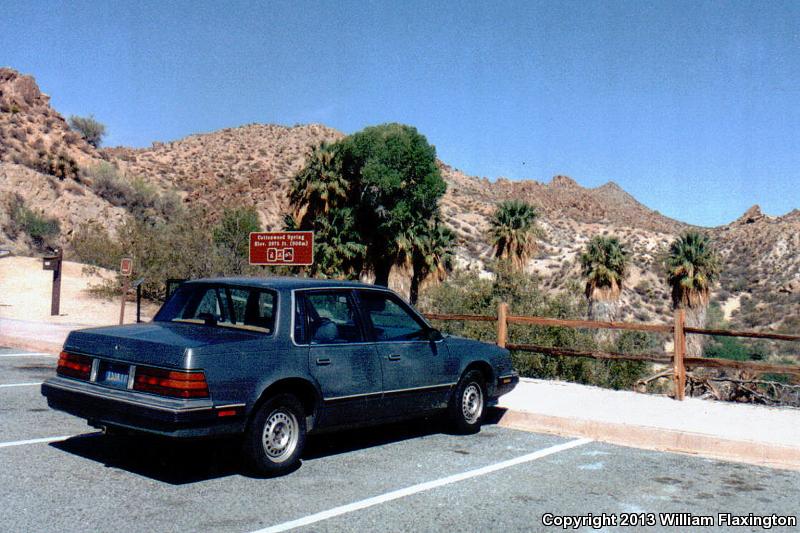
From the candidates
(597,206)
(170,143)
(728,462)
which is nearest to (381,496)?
(728,462)

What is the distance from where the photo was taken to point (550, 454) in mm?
8164

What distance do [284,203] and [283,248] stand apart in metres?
53.5

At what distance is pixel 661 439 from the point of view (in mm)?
8836

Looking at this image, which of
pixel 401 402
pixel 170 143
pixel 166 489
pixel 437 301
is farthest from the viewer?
pixel 170 143

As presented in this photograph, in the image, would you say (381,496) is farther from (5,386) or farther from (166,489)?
(5,386)

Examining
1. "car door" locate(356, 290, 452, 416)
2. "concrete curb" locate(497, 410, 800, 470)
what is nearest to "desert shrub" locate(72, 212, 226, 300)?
"concrete curb" locate(497, 410, 800, 470)

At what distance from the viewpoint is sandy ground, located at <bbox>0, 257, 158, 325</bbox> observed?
86.5 feet

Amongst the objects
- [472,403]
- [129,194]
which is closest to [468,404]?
[472,403]

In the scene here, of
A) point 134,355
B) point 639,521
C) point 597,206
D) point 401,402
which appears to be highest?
point 597,206

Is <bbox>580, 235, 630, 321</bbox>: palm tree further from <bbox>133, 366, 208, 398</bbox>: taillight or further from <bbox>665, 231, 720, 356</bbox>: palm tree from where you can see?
<bbox>133, 366, 208, 398</bbox>: taillight

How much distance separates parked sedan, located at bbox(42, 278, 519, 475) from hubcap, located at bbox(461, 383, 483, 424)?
0.42 feet

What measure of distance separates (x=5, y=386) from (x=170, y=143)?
267 ft

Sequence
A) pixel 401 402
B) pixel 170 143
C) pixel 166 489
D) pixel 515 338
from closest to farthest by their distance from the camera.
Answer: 1. pixel 166 489
2. pixel 401 402
3. pixel 515 338
4. pixel 170 143

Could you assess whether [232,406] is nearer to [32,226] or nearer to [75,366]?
[75,366]
